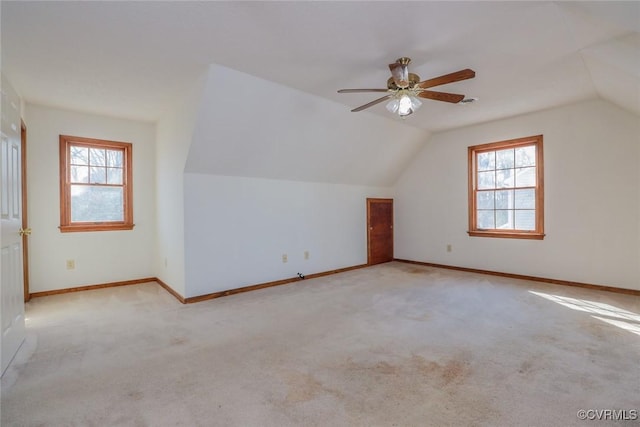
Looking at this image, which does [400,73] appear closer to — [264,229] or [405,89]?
[405,89]

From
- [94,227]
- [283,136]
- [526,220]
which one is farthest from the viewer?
[526,220]

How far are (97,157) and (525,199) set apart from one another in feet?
20.6

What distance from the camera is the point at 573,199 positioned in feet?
13.5

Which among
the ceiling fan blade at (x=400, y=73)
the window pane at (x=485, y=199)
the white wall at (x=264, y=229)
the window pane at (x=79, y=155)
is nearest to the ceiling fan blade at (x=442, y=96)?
the ceiling fan blade at (x=400, y=73)

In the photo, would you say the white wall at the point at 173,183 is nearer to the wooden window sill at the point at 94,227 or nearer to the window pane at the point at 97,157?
the wooden window sill at the point at 94,227

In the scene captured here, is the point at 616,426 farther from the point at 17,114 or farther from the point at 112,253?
the point at 112,253

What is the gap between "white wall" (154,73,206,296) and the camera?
3375 mm

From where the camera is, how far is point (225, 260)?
3.94 m

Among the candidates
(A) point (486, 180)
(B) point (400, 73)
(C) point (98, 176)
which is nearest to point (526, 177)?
(A) point (486, 180)

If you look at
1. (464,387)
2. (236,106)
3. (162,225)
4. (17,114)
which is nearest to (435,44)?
(236,106)

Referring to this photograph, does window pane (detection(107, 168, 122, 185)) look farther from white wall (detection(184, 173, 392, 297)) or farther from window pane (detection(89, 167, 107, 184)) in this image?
white wall (detection(184, 173, 392, 297))

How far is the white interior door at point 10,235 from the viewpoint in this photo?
7.08ft

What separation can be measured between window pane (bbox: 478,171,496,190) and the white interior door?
574cm

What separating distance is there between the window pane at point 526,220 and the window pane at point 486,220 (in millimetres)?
374
